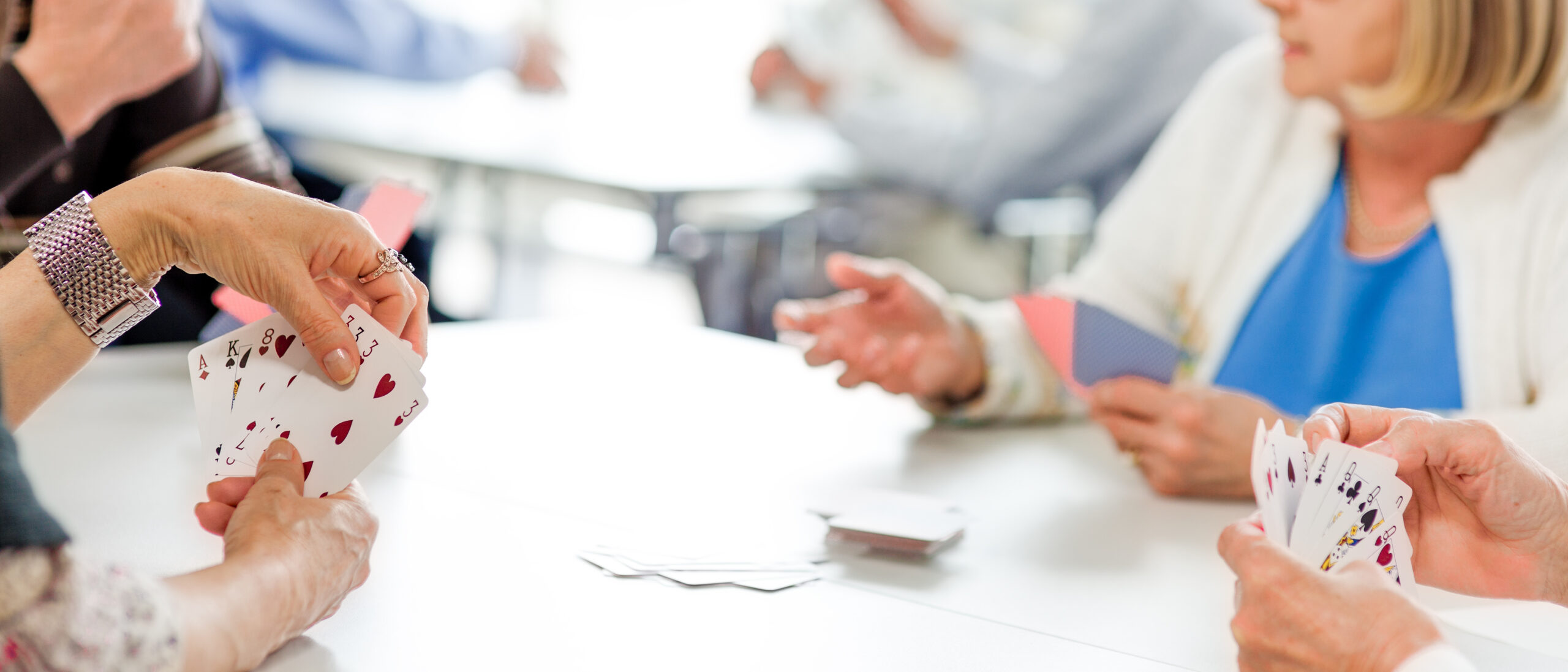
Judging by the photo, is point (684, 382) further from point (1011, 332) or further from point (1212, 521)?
point (1212, 521)

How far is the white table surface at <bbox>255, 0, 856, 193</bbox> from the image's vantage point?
127 inches

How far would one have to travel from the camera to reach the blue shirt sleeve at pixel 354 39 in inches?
123

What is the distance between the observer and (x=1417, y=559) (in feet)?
2.92

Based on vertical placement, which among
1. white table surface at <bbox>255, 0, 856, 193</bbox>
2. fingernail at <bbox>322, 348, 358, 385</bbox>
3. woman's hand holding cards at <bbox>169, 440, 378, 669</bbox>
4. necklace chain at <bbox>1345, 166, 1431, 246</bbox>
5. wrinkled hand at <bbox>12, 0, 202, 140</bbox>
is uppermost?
wrinkled hand at <bbox>12, 0, 202, 140</bbox>

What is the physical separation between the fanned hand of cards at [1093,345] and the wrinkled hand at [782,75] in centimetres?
338

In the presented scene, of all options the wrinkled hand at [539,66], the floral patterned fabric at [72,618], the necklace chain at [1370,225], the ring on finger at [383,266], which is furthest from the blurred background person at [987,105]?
the floral patterned fabric at [72,618]

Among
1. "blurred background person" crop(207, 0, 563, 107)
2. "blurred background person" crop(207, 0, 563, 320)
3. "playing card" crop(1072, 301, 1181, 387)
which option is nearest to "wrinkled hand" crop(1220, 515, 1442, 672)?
"playing card" crop(1072, 301, 1181, 387)

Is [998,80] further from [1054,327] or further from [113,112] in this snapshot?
[113,112]

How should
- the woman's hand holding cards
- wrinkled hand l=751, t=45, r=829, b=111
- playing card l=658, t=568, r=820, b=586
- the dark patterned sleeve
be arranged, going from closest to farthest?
the woman's hand holding cards < playing card l=658, t=568, r=820, b=586 < the dark patterned sleeve < wrinkled hand l=751, t=45, r=829, b=111

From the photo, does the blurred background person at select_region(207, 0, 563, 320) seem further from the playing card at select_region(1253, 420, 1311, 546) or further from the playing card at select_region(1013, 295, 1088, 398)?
the playing card at select_region(1253, 420, 1311, 546)

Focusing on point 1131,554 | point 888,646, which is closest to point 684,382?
point 1131,554

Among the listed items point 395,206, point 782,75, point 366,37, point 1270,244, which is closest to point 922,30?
point 782,75

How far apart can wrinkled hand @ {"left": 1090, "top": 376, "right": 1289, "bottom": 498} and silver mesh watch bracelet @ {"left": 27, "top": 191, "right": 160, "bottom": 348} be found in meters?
0.95

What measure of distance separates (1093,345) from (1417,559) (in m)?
0.47
